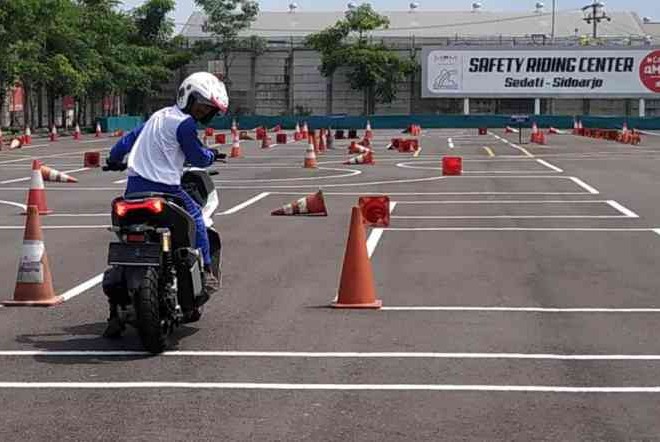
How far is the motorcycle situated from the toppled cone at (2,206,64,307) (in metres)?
1.77

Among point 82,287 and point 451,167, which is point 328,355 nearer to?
point 82,287

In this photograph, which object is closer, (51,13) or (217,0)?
(51,13)

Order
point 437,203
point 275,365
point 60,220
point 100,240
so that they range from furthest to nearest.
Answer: point 437,203
point 60,220
point 100,240
point 275,365

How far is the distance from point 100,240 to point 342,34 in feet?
237

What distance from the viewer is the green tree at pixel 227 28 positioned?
88000mm

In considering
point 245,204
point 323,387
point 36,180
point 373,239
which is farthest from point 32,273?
A: point 245,204

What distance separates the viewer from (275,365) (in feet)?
25.3

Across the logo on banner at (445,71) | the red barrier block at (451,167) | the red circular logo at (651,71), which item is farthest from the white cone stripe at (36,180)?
the red circular logo at (651,71)

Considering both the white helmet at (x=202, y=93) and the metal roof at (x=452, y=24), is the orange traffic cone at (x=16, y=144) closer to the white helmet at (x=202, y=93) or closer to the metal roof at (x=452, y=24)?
the white helmet at (x=202, y=93)

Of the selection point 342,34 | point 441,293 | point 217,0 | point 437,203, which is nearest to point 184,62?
point 217,0

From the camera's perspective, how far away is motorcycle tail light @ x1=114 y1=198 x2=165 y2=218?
26.5 feet

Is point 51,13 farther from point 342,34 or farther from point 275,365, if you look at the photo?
point 275,365

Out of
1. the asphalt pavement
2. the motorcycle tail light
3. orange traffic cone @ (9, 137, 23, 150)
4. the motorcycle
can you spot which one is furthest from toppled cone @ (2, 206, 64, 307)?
orange traffic cone @ (9, 137, 23, 150)

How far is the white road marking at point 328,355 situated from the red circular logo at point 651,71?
71183 millimetres
